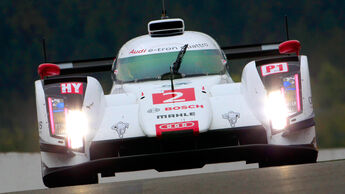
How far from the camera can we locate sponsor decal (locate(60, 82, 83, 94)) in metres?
5.78

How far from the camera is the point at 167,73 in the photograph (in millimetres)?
7078

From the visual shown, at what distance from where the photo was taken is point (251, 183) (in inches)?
152

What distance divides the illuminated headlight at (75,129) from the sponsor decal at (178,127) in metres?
0.62

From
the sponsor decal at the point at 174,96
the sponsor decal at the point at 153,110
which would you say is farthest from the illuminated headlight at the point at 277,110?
the sponsor decal at the point at 153,110

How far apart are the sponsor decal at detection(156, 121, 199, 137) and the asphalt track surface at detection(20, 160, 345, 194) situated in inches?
44.7

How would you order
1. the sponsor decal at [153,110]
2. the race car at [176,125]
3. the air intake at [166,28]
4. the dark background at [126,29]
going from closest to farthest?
the race car at [176,125]
the sponsor decal at [153,110]
the air intake at [166,28]
the dark background at [126,29]

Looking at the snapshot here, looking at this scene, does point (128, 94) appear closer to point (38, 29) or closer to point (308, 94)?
point (308, 94)

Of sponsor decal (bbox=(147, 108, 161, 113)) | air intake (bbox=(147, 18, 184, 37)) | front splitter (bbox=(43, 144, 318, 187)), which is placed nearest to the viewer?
front splitter (bbox=(43, 144, 318, 187))

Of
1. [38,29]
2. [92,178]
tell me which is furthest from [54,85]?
[38,29]

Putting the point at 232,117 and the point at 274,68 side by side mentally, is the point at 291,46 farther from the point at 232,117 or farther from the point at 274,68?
the point at 232,117

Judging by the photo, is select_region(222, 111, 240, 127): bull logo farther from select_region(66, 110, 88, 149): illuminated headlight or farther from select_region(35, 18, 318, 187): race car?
select_region(66, 110, 88, 149): illuminated headlight

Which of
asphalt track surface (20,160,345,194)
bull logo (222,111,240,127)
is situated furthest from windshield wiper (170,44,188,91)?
asphalt track surface (20,160,345,194)

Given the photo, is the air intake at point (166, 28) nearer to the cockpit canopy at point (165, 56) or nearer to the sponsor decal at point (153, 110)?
the cockpit canopy at point (165, 56)

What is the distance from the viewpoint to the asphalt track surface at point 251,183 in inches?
146
